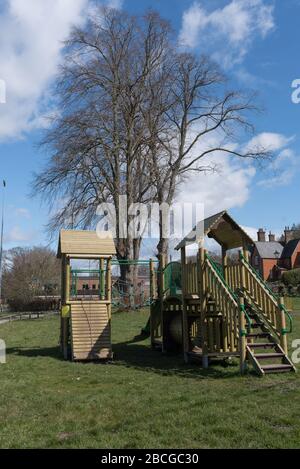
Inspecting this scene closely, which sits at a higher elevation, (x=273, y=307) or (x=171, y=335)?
(x=273, y=307)

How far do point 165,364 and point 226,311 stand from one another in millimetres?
2207

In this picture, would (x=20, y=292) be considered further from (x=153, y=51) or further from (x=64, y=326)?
(x=64, y=326)

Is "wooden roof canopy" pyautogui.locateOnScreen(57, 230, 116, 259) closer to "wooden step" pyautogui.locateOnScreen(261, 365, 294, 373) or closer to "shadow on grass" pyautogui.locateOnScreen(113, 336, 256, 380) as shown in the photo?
"shadow on grass" pyautogui.locateOnScreen(113, 336, 256, 380)

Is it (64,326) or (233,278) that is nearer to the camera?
(233,278)

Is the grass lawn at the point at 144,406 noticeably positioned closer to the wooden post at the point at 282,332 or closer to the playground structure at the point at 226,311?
the playground structure at the point at 226,311

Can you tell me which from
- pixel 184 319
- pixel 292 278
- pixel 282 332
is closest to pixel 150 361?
pixel 184 319

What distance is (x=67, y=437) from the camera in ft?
18.5

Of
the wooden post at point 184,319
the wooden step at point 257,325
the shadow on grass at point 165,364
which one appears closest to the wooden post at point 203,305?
the shadow on grass at point 165,364

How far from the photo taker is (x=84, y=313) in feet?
42.8

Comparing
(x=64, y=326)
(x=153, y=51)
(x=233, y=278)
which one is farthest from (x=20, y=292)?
(x=233, y=278)

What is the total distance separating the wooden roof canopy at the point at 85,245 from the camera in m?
13.7

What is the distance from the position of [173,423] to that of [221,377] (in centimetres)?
343

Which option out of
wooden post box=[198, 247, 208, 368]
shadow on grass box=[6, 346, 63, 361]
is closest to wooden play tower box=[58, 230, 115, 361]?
shadow on grass box=[6, 346, 63, 361]

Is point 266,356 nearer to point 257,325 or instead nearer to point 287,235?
point 257,325
